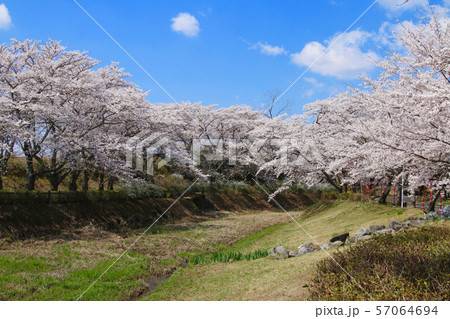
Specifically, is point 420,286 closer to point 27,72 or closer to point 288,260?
point 288,260

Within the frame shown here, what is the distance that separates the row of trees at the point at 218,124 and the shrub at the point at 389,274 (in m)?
2.09

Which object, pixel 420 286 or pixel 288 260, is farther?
pixel 288 260

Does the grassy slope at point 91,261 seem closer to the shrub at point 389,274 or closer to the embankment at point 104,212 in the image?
the embankment at point 104,212

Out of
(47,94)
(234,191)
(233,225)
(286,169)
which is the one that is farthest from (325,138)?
(47,94)

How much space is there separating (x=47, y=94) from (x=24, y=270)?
25.4 feet

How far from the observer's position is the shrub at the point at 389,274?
15.0 feet

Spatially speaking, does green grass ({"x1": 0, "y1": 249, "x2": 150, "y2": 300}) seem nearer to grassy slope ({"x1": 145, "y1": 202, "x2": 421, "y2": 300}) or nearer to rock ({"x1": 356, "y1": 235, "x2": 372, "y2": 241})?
grassy slope ({"x1": 145, "y1": 202, "x2": 421, "y2": 300})

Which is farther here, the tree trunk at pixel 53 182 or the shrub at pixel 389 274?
the tree trunk at pixel 53 182

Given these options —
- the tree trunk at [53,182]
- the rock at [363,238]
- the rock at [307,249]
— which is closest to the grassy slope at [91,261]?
the tree trunk at [53,182]

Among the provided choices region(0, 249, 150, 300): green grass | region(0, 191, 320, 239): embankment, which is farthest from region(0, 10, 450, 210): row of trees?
region(0, 249, 150, 300): green grass

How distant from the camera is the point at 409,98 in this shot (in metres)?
7.09

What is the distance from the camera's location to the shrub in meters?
A: 4.57

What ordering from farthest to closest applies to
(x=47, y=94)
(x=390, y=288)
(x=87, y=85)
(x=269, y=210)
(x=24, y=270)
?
(x=269, y=210) < (x=87, y=85) < (x=47, y=94) < (x=24, y=270) < (x=390, y=288)

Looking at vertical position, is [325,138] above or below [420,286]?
above
